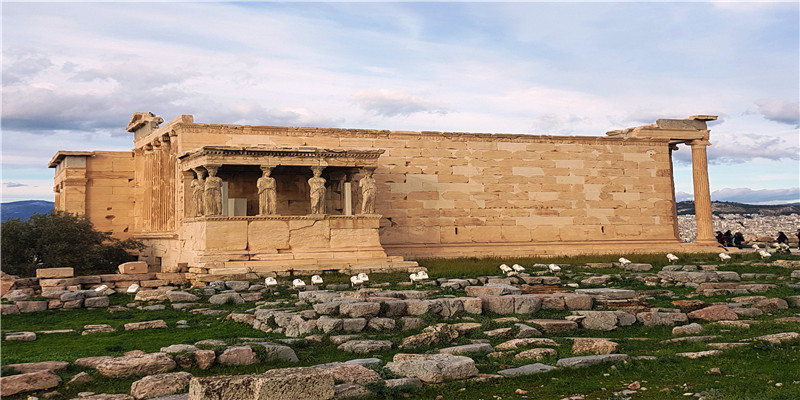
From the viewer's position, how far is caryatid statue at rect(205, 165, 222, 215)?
19938 millimetres

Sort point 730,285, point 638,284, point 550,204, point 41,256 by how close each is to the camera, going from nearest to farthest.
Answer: point 730,285, point 638,284, point 41,256, point 550,204

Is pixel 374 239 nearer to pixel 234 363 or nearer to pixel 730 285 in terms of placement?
pixel 730 285

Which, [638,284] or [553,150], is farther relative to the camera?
[553,150]

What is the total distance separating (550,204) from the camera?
27266 millimetres

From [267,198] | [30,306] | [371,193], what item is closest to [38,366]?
[30,306]

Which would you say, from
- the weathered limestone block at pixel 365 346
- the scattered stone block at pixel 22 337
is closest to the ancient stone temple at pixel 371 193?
the scattered stone block at pixel 22 337

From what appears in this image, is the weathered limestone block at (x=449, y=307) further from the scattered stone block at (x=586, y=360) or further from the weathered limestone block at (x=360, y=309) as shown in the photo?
the scattered stone block at (x=586, y=360)

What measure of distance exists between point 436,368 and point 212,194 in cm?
1352

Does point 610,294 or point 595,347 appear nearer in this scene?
point 595,347

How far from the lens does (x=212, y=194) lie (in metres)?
20.0

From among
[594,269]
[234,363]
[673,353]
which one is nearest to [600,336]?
[673,353]

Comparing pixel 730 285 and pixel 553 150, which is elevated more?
pixel 553 150

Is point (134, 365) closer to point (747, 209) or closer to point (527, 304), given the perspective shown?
point (527, 304)

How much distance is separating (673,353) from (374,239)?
1307 centimetres
